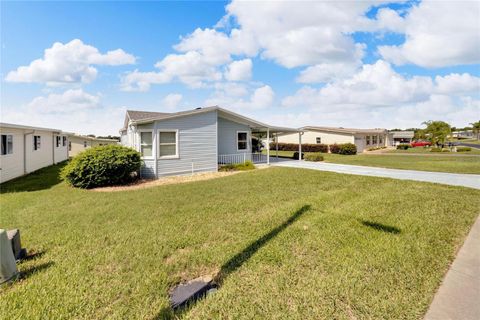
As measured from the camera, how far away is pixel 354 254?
3.83 meters

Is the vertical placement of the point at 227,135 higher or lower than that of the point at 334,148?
higher

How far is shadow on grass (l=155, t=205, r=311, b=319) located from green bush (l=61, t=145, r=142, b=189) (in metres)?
8.59

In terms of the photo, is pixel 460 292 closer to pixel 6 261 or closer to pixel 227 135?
pixel 6 261

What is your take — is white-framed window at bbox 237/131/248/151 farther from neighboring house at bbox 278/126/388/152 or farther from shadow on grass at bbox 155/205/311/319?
neighboring house at bbox 278/126/388/152

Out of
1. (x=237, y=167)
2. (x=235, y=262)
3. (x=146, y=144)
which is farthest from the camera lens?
(x=237, y=167)

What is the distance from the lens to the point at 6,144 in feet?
40.5

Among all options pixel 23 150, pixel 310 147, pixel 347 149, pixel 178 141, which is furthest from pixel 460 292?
pixel 310 147

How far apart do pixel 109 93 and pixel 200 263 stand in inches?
772

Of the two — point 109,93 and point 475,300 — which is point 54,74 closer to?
point 109,93

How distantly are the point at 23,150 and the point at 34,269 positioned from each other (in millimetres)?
15092

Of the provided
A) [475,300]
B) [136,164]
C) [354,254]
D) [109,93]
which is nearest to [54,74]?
[109,93]

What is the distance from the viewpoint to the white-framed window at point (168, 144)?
12461mm

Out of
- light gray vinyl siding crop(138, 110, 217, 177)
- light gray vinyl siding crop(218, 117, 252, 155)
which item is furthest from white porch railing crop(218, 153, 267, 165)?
light gray vinyl siding crop(138, 110, 217, 177)

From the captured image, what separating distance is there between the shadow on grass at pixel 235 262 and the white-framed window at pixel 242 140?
1168 cm
